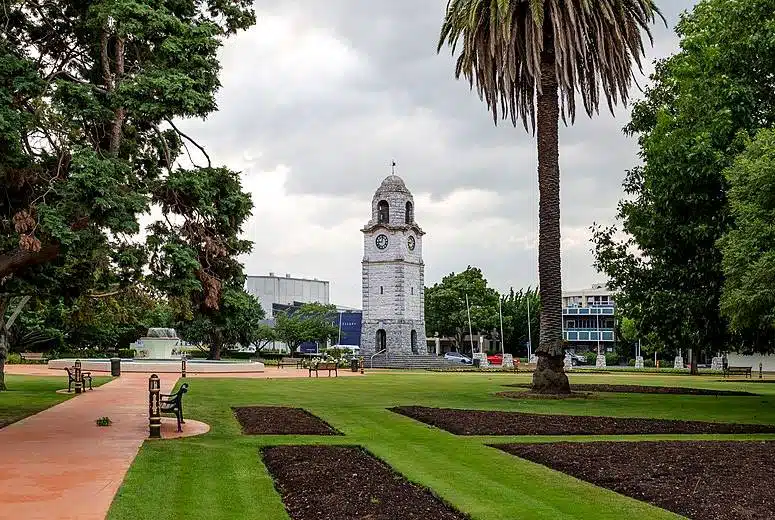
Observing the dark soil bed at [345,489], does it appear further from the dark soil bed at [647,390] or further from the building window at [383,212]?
the building window at [383,212]

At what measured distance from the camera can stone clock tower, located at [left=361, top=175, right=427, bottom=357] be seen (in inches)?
3366

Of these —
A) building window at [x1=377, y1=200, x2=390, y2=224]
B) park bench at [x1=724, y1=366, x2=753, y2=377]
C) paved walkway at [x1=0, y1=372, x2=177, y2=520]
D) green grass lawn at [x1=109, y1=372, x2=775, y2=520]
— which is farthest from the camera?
building window at [x1=377, y1=200, x2=390, y2=224]

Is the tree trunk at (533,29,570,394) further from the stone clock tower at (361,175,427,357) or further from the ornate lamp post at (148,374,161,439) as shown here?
the stone clock tower at (361,175,427,357)

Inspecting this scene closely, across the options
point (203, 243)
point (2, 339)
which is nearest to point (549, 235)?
point (203, 243)

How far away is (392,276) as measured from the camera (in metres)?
86.3

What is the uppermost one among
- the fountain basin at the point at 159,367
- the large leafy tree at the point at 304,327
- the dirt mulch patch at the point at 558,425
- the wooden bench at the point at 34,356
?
the large leafy tree at the point at 304,327

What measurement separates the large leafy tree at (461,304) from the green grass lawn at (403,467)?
80.2m

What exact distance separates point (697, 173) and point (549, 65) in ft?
23.7

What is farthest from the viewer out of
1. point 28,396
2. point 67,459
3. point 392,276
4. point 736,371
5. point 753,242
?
point 392,276

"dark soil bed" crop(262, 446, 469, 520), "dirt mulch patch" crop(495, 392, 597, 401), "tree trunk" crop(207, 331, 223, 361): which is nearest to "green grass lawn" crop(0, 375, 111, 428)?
"dark soil bed" crop(262, 446, 469, 520)

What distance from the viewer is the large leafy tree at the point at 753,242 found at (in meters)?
18.3

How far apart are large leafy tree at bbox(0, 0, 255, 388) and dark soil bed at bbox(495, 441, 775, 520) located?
9.22m

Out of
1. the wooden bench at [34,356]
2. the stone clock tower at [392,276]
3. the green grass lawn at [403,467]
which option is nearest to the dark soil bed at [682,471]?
the green grass lawn at [403,467]

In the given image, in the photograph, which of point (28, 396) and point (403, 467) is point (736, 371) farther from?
point (403, 467)
